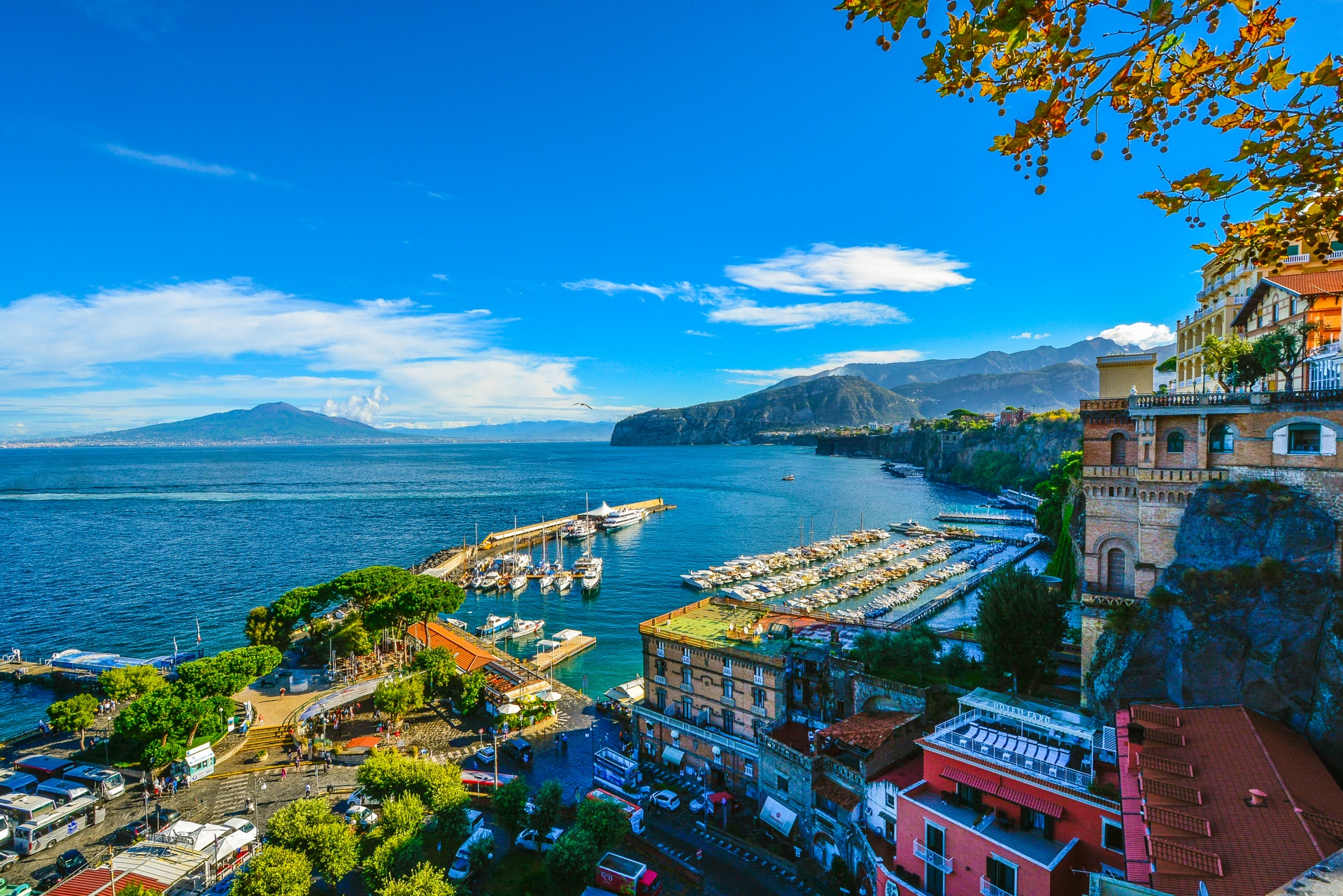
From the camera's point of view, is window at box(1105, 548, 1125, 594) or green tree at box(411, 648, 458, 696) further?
green tree at box(411, 648, 458, 696)

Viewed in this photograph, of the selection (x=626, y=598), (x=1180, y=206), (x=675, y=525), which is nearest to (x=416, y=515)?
(x=675, y=525)

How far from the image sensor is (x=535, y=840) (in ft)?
A: 76.7

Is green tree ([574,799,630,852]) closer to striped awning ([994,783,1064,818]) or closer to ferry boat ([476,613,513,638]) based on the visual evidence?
striped awning ([994,783,1064,818])

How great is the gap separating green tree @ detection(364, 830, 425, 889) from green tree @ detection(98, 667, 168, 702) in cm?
1890

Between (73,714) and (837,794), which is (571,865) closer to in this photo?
(837,794)

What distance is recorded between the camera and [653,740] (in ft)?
97.0

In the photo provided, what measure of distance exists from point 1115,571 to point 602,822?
21055 mm

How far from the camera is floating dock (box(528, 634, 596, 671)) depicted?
138 ft

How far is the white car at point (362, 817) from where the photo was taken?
78.6ft

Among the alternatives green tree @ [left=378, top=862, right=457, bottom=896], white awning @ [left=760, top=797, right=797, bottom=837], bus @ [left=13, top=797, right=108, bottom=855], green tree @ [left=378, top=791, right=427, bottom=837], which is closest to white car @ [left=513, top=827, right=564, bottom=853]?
green tree @ [left=378, top=791, right=427, bottom=837]

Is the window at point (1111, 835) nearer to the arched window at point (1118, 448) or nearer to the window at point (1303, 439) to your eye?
the window at point (1303, 439)

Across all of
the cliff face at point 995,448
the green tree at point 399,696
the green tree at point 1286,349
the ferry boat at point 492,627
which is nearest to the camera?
the green tree at point 1286,349

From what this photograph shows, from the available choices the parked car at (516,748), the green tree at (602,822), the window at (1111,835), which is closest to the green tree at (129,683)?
the parked car at (516,748)

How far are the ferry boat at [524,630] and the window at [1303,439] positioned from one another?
4369 centimetres
